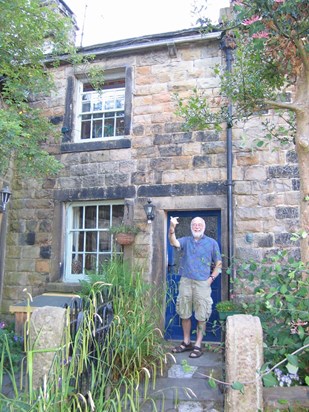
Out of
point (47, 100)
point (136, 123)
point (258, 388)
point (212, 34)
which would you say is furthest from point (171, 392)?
point (47, 100)

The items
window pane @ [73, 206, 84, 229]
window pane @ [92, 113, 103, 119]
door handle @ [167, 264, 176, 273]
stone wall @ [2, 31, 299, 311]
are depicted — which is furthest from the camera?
window pane @ [92, 113, 103, 119]

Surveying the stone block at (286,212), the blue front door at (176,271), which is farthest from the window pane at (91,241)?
the stone block at (286,212)

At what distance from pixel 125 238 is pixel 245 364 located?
12.3 ft

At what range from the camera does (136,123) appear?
6684 millimetres

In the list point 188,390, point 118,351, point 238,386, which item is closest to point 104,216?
point 118,351

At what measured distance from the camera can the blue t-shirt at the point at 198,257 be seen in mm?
5195

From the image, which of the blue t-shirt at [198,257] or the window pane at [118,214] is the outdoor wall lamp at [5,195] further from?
the blue t-shirt at [198,257]

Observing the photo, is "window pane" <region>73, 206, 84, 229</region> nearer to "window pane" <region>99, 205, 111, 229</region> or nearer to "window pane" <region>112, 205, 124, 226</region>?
"window pane" <region>99, 205, 111, 229</region>

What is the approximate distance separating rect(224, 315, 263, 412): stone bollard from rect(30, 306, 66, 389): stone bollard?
46.5 inches

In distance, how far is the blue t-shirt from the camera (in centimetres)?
520

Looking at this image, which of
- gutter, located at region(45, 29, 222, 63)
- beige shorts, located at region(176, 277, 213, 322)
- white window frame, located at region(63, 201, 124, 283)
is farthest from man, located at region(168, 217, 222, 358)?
gutter, located at region(45, 29, 222, 63)

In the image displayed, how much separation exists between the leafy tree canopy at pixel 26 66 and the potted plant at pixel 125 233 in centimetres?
136

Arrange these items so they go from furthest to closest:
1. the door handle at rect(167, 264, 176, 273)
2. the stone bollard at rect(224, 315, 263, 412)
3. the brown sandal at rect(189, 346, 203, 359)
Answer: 1. the door handle at rect(167, 264, 176, 273)
2. the brown sandal at rect(189, 346, 203, 359)
3. the stone bollard at rect(224, 315, 263, 412)

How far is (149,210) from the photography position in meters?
6.18
